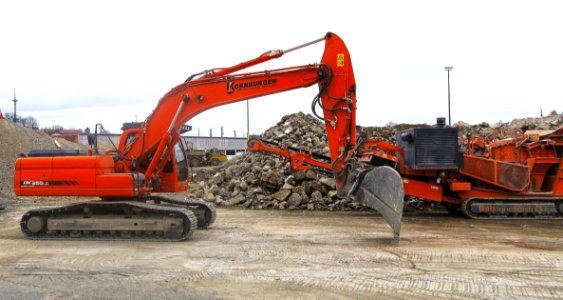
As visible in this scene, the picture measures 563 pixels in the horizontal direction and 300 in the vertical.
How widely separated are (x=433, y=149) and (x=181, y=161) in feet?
19.3

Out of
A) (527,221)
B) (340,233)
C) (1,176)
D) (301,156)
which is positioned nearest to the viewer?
(340,233)

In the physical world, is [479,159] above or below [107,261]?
above

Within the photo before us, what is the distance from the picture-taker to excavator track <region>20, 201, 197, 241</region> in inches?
384

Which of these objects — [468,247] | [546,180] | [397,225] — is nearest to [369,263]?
[397,225]

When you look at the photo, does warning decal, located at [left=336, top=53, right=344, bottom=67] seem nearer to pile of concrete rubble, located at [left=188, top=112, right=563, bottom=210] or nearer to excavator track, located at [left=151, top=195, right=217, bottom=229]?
excavator track, located at [left=151, top=195, right=217, bottom=229]

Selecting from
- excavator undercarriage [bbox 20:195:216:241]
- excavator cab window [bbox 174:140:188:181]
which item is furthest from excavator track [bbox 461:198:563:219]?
excavator undercarriage [bbox 20:195:216:241]

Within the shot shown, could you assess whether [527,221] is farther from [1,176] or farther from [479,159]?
[1,176]

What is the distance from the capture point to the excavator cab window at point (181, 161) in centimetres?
1098

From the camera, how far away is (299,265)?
25.3ft

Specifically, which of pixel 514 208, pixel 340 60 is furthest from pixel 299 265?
pixel 514 208

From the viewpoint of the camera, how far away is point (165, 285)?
22.0 feet

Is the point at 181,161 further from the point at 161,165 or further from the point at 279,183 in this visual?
the point at 279,183

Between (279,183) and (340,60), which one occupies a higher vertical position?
(340,60)

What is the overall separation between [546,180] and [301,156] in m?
6.04
